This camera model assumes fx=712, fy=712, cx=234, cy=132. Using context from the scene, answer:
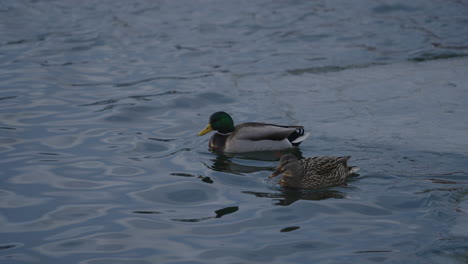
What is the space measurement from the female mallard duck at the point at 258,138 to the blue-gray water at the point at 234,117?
25cm

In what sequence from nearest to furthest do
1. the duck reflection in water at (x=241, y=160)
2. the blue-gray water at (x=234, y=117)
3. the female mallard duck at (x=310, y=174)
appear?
the blue-gray water at (x=234, y=117)
the female mallard duck at (x=310, y=174)
the duck reflection in water at (x=241, y=160)

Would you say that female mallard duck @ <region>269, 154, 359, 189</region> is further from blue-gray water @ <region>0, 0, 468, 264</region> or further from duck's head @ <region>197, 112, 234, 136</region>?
duck's head @ <region>197, 112, 234, 136</region>

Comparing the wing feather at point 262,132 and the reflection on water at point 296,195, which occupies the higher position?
the wing feather at point 262,132

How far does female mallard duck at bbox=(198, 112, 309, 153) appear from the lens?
9.62 m

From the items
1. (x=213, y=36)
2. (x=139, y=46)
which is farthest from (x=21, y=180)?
(x=213, y=36)

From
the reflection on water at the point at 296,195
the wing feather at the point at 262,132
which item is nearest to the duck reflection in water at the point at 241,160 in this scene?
the wing feather at the point at 262,132

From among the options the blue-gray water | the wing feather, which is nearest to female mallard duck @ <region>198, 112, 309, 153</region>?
the wing feather

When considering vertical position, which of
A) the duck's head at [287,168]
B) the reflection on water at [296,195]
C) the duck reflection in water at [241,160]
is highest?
the duck's head at [287,168]

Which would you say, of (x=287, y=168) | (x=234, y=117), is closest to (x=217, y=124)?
(x=234, y=117)

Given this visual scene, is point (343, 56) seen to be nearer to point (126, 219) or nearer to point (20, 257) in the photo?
point (126, 219)

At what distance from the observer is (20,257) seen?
6301 mm

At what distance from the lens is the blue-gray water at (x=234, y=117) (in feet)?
21.9

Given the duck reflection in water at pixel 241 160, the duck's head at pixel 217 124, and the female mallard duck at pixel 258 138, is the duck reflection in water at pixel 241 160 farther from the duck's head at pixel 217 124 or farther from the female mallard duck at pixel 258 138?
the duck's head at pixel 217 124

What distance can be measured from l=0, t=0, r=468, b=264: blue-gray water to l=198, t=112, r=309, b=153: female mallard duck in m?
→ 0.25
